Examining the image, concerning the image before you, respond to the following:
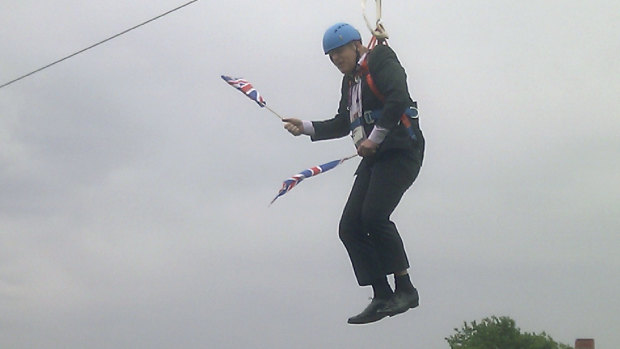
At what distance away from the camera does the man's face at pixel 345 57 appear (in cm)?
607

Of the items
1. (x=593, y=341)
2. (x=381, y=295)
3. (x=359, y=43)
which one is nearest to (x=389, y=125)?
(x=359, y=43)

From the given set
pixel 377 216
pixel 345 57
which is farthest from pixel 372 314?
pixel 345 57

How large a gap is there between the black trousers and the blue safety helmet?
760mm

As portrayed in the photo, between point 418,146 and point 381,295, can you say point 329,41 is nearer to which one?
point 418,146

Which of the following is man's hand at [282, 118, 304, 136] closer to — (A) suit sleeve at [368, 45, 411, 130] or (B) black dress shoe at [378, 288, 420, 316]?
(A) suit sleeve at [368, 45, 411, 130]

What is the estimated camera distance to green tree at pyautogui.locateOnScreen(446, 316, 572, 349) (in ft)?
119

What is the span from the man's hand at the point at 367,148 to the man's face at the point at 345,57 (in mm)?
513

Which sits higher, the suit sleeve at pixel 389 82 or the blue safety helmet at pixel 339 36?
the blue safety helmet at pixel 339 36

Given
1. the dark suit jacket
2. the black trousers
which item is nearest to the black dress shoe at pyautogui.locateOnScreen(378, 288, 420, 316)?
the black trousers

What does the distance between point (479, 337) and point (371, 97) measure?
31.8 m

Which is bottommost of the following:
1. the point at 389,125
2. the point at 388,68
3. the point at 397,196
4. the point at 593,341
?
the point at 593,341

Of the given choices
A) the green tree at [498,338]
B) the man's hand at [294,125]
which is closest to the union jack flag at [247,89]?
the man's hand at [294,125]

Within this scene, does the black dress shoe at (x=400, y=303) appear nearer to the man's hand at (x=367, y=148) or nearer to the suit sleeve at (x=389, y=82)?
the man's hand at (x=367, y=148)

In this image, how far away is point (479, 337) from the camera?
1437 inches
